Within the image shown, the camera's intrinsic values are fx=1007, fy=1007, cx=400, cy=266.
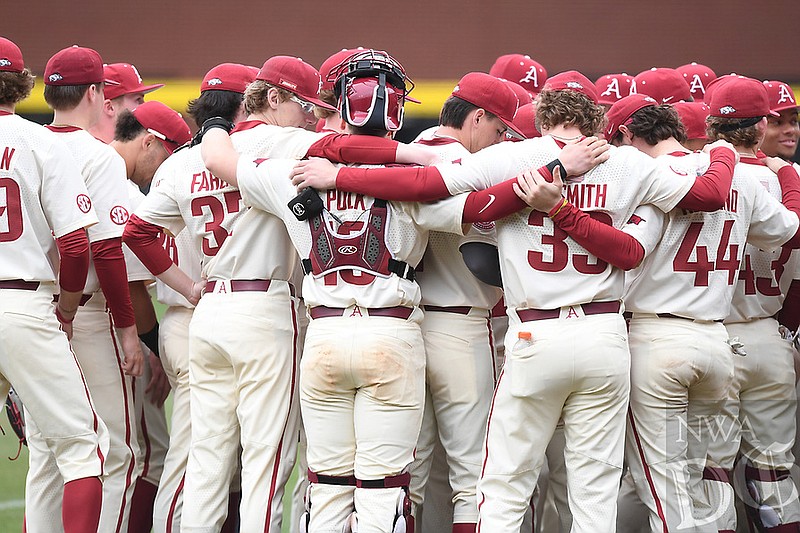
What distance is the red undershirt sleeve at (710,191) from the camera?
4.53m

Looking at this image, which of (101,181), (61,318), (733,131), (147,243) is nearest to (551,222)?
(733,131)

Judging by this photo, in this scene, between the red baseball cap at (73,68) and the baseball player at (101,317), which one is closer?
the baseball player at (101,317)

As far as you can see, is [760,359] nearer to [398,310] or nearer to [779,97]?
[779,97]

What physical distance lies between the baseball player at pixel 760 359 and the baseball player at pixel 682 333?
0.40 m

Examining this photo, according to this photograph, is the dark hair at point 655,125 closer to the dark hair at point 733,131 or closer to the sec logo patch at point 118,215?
the dark hair at point 733,131

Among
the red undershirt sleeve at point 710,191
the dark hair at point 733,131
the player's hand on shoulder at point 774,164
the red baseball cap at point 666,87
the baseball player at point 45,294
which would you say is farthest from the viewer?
the red baseball cap at point 666,87

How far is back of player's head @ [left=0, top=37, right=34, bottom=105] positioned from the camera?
476 centimetres

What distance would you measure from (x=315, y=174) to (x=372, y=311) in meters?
0.65

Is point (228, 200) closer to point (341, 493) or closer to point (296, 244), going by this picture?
point (296, 244)

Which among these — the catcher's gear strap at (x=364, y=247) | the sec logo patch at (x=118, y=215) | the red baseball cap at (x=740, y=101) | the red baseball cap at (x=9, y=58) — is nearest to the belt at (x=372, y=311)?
the catcher's gear strap at (x=364, y=247)

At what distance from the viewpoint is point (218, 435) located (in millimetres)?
4852

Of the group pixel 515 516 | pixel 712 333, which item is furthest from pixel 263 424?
pixel 712 333

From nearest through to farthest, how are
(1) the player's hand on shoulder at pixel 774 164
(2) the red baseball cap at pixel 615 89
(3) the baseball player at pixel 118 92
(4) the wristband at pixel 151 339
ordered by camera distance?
(1) the player's hand on shoulder at pixel 774 164 → (4) the wristband at pixel 151 339 → (3) the baseball player at pixel 118 92 → (2) the red baseball cap at pixel 615 89

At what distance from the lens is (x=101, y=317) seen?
5293 mm
